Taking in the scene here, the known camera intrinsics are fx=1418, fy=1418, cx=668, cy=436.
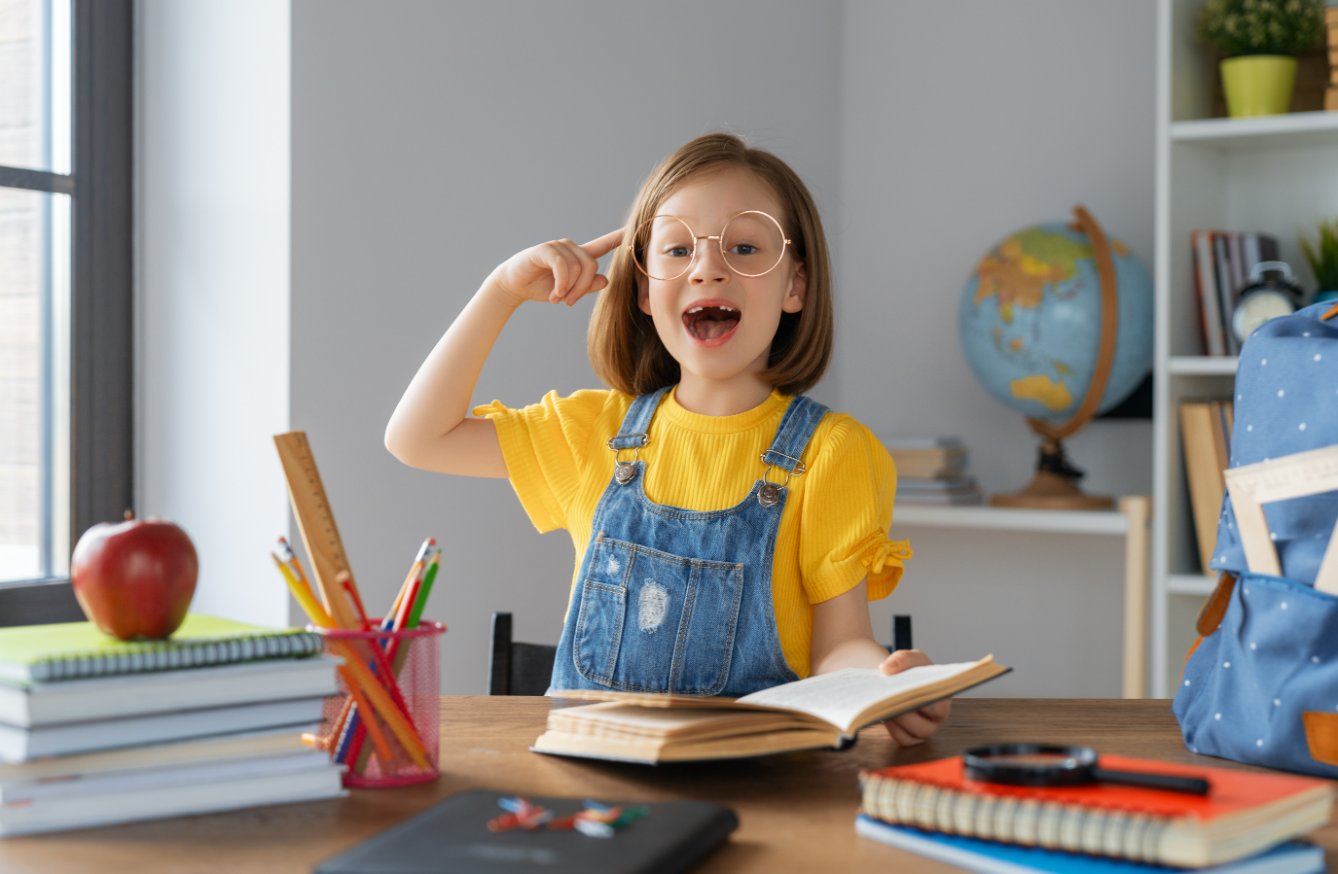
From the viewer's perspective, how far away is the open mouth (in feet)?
4.25

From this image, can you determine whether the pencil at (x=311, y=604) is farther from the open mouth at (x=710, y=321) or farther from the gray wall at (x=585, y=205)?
the gray wall at (x=585, y=205)

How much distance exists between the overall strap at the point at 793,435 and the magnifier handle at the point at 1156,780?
59 cm

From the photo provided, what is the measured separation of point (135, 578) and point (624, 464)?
1.99 ft

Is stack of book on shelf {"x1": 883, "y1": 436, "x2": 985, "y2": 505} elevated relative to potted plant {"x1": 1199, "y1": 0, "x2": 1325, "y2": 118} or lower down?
lower down

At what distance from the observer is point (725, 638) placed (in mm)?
1229

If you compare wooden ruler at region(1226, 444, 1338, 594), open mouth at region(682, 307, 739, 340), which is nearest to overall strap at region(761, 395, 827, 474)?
open mouth at region(682, 307, 739, 340)

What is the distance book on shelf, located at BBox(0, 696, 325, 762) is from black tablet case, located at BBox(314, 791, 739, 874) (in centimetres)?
13

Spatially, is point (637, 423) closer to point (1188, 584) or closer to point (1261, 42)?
point (1188, 584)

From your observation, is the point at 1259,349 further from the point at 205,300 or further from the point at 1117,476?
the point at 1117,476

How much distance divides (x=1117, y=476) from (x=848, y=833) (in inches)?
92.4

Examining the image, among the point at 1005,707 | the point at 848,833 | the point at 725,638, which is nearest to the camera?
the point at 848,833

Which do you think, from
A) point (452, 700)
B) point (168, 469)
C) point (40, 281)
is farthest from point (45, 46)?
point (452, 700)

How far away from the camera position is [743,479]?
129cm

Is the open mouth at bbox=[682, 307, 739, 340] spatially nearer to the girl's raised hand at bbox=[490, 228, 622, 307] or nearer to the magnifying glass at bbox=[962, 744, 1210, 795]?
the girl's raised hand at bbox=[490, 228, 622, 307]
